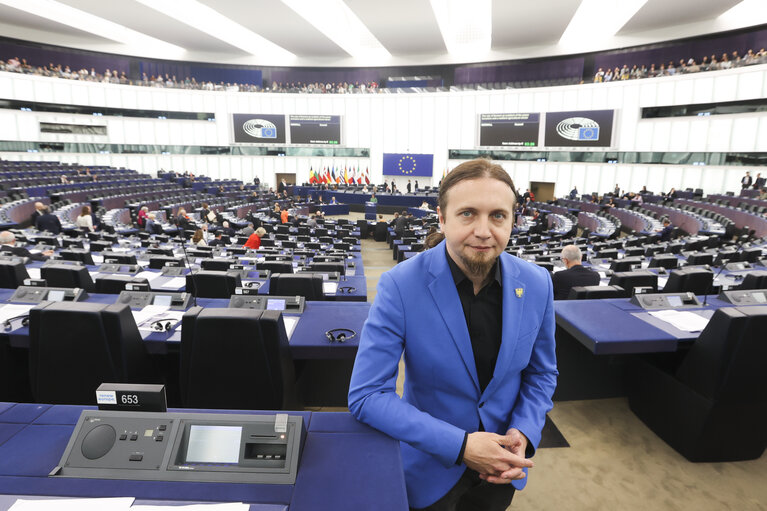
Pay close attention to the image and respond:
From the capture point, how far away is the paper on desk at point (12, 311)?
2.70 metres

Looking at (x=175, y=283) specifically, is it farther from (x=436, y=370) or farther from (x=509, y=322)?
(x=509, y=322)

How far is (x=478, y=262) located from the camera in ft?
4.73

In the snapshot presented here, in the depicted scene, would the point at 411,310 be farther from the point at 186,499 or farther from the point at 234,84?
the point at 234,84

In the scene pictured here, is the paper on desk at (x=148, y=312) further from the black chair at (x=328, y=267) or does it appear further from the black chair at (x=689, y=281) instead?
the black chair at (x=689, y=281)

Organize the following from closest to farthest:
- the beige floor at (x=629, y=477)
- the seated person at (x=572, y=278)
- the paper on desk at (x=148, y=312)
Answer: the beige floor at (x=629, y=477)
the paper on desk at (x=148, y=312)
the seated person at (x=572, y=278)

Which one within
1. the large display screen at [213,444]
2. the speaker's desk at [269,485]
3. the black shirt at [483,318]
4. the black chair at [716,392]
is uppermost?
the black shirt at [483,318]

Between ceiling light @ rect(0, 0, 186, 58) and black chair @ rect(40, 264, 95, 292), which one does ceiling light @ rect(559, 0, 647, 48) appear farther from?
ceiling light @ rect(0, 0, 186, 58)

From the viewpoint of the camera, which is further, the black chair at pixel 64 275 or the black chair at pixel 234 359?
the black chair at pixel 64 275

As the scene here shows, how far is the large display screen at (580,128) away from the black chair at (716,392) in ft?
78.9

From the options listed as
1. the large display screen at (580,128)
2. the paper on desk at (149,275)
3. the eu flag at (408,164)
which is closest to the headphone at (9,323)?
the paper on desk at (149,275)

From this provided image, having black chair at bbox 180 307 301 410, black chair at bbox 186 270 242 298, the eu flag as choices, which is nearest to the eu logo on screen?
the eu flag

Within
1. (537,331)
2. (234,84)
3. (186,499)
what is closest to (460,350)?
(537,331)

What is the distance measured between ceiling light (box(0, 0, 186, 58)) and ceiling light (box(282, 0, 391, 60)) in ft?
43.5

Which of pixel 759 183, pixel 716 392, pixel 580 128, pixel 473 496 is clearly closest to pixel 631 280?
pixel 716 392
